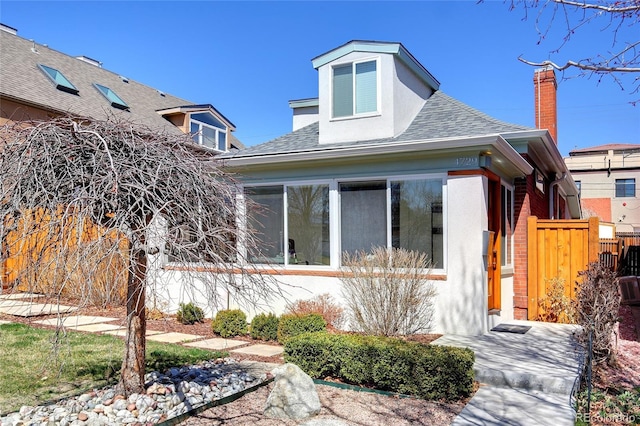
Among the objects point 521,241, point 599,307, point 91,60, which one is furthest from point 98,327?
point 91,60

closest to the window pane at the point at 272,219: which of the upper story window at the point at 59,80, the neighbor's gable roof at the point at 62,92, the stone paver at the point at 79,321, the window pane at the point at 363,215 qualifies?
the window pane at the point at 363,215

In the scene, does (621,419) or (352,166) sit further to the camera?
(352,166)

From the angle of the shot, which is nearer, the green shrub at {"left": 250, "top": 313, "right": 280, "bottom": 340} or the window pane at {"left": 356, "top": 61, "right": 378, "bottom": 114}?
the green shrub at {"left": 250, "top": 313, "right": 280, "bottom": 340}

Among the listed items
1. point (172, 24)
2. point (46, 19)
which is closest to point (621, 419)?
point (172, 24)

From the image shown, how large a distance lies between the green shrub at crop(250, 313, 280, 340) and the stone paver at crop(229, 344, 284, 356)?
0.34m

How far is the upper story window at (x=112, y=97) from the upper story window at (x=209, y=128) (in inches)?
104

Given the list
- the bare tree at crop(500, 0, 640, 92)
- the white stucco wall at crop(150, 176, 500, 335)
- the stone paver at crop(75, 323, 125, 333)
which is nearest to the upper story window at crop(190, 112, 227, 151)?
the stone paver at crop(75, 323, 125, 333)

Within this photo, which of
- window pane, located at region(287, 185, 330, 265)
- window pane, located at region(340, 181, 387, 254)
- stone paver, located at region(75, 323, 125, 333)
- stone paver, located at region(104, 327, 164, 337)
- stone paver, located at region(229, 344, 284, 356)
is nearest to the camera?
stone paver, located at region(229, 344, 284, 356)

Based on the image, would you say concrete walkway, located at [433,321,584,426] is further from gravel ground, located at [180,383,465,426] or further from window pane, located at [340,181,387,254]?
window pane, located at [340,181,387,254]

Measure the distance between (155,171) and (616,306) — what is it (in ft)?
18.8

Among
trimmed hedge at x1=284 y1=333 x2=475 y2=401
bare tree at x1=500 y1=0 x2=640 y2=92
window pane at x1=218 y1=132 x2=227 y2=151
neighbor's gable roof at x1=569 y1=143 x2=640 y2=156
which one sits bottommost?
trimmed hedge at x1=284 y1=333 x2=475 y2=401

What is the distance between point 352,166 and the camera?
28.5ft

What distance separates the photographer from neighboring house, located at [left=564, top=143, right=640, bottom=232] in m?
36.1

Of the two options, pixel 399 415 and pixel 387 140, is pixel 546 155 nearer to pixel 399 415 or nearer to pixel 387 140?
pixel 387 140
